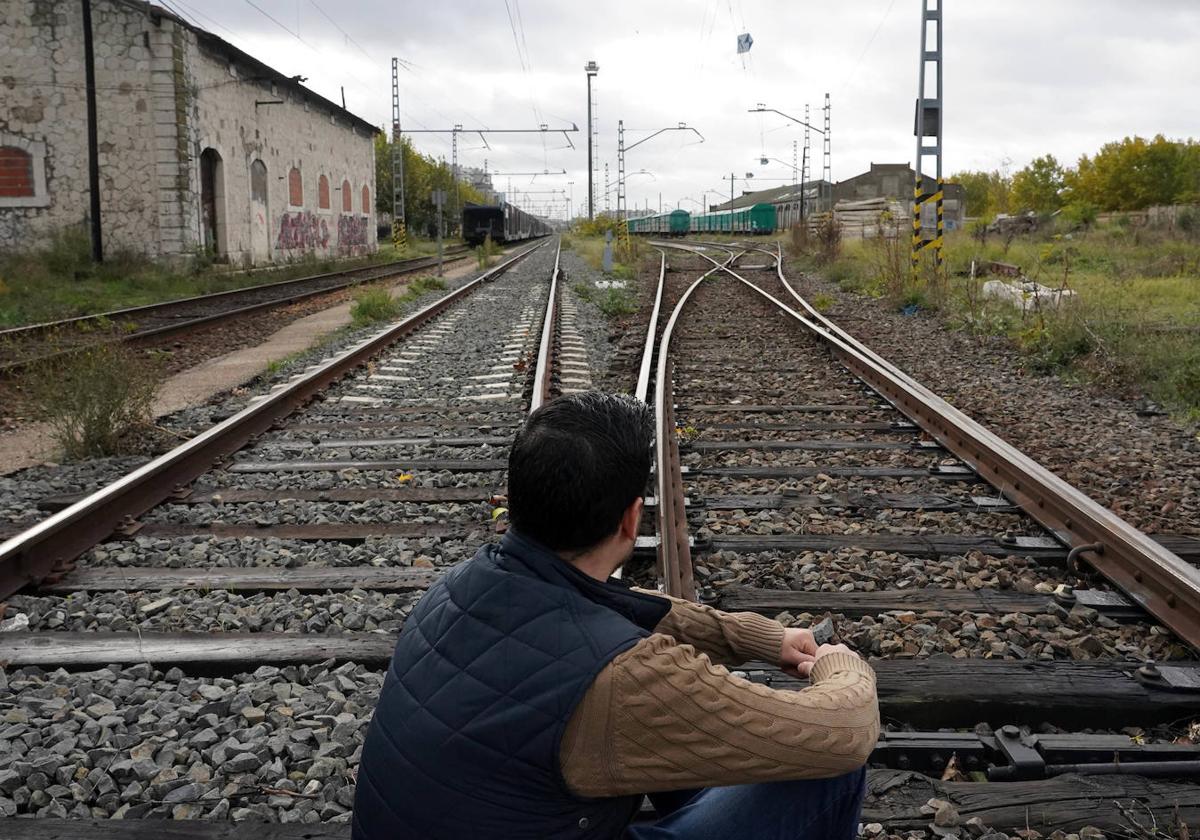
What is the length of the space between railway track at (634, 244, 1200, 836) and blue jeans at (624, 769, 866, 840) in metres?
0.57

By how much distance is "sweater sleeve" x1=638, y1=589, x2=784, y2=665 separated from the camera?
2172 mm

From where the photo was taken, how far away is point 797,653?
85.3 inches

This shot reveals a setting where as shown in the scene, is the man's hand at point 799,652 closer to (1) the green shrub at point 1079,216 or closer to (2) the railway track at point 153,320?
(2) the railway track at point 153,320

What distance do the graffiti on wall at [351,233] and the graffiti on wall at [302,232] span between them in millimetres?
1764

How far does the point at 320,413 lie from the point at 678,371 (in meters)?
3.19

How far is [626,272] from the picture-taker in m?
24.8

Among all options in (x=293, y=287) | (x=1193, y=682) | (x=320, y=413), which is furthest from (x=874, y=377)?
(x=293, y=287)

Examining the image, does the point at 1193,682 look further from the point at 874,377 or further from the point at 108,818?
the point at 874,377

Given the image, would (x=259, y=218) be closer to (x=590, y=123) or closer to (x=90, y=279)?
(x=90, y=279)

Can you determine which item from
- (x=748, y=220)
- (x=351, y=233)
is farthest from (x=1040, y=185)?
(x=351, y=233)

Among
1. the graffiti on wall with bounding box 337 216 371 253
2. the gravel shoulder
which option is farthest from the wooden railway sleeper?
the graffiti on wall with bounding box 337 216 371 253

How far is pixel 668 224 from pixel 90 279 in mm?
60644

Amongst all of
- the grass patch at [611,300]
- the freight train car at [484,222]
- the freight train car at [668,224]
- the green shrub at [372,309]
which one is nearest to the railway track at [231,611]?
the green shrub at [372,309]

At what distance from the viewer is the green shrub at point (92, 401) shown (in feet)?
20.4
